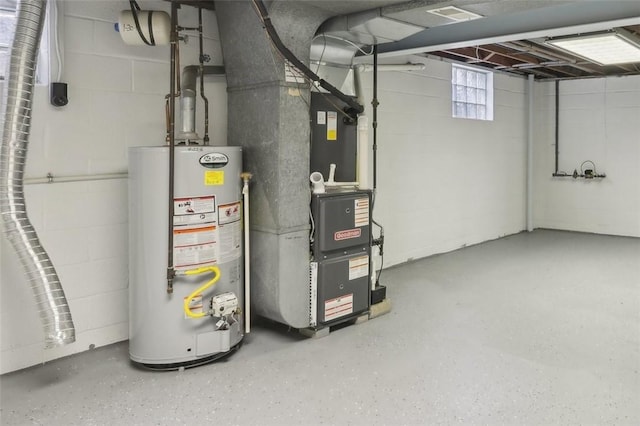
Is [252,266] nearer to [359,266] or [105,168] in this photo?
[359,266]

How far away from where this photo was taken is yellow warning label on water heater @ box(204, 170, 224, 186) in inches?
112

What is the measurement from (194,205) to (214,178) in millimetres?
195

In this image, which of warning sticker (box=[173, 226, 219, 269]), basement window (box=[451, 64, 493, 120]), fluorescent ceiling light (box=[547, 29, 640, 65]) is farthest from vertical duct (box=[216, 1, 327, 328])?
basement window (box=[451, 64, 493, 120])

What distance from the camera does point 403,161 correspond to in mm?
5320

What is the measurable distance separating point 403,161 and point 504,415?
10.9ft

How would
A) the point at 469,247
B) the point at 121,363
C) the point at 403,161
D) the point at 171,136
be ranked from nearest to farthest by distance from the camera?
the point at 171,136
the point at 121,363
the point at 403,161
the point at 469,247

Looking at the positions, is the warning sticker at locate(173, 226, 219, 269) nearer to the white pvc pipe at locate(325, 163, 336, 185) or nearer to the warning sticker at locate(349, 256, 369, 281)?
the white pvc pipe at locate(325, 163, 336, 185)

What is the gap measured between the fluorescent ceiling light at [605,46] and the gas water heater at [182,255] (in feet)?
11.3

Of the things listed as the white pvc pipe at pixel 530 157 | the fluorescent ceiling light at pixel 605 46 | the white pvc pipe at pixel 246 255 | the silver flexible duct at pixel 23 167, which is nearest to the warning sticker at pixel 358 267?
the white pvc pipe at pixel 246 255

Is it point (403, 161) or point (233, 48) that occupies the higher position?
point (233, 48)

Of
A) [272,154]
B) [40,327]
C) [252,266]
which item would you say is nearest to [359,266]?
[252,266]

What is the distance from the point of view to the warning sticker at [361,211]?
353cm

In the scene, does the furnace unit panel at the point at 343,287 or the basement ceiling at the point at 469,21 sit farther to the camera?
the furnace unit panel at the point at 343,287

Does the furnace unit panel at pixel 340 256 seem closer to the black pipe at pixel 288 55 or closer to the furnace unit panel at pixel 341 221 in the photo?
the furnace unit panel at pixel 341 221
